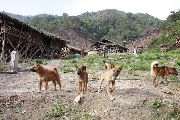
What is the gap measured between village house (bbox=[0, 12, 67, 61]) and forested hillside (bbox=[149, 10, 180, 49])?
2179 centimetres

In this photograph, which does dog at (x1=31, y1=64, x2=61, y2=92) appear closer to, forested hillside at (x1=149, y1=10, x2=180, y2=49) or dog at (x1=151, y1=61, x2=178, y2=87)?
dog at (x1=151, y1=61, x2=178, y2=87)

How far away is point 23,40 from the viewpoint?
37.0 meters

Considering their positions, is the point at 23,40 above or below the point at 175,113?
above

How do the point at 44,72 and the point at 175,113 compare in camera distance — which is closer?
the point at 175,113

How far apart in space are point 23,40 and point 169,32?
38.3 m

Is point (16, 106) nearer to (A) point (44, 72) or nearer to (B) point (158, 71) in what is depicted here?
(A) point (44, 72)

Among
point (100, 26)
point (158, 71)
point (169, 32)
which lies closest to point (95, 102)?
point (158, 71)

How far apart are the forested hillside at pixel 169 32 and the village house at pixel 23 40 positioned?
2179 cm

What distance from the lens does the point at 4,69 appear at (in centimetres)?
2309

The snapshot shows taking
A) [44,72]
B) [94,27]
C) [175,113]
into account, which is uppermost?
[94,27]

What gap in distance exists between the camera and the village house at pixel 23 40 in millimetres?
33841

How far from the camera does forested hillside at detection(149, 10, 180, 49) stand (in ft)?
215

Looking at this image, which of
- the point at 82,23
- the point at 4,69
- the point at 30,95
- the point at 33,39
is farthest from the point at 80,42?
the point at 30,95

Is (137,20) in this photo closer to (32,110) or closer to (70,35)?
(70,35)
